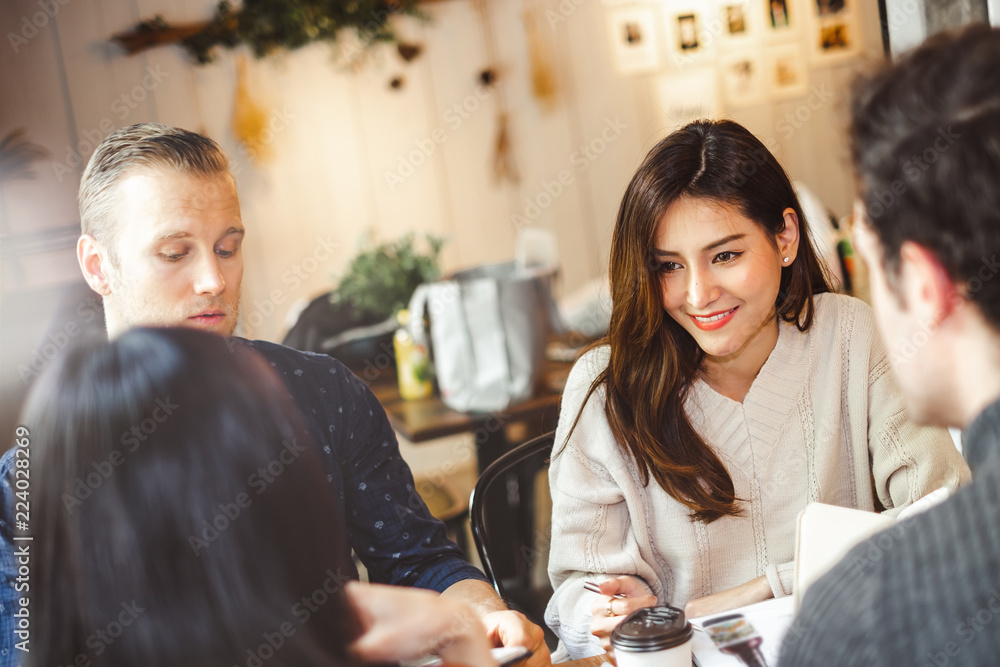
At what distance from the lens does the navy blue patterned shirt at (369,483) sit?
1277mm

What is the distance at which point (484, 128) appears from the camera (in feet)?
15.0

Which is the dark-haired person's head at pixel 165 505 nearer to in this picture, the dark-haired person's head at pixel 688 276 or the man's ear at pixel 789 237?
the dark-haired person's head at pixel 688 276

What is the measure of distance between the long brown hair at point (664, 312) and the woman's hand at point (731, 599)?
0.13m

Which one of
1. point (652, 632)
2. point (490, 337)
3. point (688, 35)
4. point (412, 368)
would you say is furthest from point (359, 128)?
point (652, 632)

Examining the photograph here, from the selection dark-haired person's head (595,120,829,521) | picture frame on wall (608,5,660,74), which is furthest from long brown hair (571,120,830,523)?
picture frame on wall (608,5,660,74)

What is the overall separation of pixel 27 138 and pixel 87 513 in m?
3.95

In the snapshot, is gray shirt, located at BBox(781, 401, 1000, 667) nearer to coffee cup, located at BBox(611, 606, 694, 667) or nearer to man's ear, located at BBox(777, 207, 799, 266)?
coffee cup, located at BBox(611, 606, 694, 667)

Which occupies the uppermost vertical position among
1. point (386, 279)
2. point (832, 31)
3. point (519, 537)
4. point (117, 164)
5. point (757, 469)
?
point (832, 31)

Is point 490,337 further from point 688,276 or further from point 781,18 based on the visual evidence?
point 781,18

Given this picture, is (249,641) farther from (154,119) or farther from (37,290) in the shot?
(154,119)

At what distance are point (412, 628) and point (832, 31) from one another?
5008 mm

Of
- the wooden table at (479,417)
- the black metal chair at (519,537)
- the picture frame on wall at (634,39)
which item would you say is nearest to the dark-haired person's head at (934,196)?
the black metal chair at (519,537)

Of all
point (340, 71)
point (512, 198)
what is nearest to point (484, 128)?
point (512, 198)

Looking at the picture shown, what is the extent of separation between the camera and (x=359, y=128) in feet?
14.4
